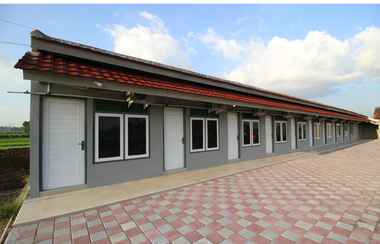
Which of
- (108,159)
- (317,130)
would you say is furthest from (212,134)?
(317,130)

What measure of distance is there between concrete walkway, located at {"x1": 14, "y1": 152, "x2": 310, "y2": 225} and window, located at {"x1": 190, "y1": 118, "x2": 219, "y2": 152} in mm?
1221

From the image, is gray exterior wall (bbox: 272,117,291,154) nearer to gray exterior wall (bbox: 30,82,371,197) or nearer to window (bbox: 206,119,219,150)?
gray exterior wall (bbox: 30,82,371,197)

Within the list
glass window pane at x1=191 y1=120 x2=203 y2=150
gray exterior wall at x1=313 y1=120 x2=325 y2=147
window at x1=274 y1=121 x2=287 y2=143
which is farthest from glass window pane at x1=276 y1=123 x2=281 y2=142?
glass window pane at x1=191 y1=120 x2=203 y2=150

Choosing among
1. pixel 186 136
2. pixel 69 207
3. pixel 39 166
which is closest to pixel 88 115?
pixel 39 166

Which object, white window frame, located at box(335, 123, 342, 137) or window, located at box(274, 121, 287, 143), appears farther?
white window frame, located at box(335, 123, 342, 137)

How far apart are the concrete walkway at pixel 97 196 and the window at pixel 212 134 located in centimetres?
149

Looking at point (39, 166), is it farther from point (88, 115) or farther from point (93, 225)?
point (93, 225)

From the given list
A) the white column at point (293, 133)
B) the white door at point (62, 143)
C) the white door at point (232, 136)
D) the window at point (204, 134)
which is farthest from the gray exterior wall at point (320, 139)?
the white door at point (62, 143)

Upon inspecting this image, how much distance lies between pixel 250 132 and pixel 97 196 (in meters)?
7.06

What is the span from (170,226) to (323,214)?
259cm

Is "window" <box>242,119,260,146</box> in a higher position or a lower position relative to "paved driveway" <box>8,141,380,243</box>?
higher

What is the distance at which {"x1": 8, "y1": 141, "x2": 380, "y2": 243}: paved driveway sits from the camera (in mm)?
2469

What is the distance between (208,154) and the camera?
22.9ft

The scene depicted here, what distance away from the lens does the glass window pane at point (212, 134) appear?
7.06 meters
